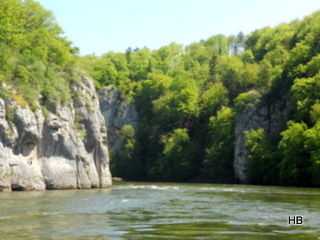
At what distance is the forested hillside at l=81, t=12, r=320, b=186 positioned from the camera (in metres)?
74.9

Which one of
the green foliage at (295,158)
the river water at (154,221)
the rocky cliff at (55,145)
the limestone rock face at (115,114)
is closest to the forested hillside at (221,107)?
the green foliage at (295,158)

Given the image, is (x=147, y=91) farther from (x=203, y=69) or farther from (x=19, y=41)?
(x=19, y=41)

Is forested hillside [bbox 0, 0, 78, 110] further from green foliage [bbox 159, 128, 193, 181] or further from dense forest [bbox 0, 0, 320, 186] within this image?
green foliage [bbox 159, 128, 193, 181]

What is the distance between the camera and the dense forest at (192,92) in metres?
62.5

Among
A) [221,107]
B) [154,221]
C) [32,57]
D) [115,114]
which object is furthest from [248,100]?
[154,221]

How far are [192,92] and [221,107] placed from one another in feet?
29.8

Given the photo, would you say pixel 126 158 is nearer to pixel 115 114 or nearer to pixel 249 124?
pixel 115 114

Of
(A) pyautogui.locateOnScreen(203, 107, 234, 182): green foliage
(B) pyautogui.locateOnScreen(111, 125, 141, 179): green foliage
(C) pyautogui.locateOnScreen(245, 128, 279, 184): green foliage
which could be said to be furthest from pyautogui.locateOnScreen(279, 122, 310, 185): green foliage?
(B) pyautogui.locateOnScreen(111, 125, 141, 179): green foliage

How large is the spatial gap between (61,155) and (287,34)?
241 feet

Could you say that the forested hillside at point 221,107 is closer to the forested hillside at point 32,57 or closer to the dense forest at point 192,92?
the dense forest at point 192,92

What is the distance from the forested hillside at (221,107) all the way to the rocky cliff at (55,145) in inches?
524

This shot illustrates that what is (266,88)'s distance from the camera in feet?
305

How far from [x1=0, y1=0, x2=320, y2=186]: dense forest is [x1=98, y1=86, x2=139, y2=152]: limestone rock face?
1.96 meters

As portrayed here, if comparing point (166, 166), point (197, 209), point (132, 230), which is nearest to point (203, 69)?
point (166, 166)
